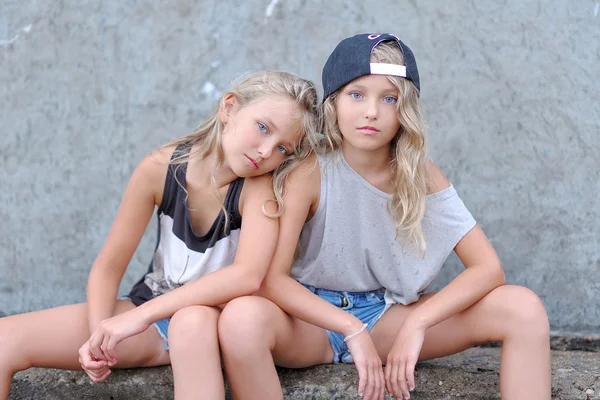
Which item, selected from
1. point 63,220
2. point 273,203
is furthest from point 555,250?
point 63,220

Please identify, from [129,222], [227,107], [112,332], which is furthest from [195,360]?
[227,107]

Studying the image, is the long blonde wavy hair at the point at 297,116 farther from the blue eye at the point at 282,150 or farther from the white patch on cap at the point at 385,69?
the white patch on cap at the point at 385,69

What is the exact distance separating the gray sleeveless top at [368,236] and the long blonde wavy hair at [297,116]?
0.09m

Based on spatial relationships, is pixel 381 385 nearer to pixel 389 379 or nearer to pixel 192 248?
pixel 389 379

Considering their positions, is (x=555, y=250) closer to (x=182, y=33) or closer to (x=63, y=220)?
(x=182, y=33)

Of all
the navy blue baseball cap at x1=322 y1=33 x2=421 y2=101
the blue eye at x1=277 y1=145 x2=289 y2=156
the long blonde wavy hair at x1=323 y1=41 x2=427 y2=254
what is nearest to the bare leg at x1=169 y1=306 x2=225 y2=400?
the blue eye at x1=277 y1=145 x2=289 y2=156

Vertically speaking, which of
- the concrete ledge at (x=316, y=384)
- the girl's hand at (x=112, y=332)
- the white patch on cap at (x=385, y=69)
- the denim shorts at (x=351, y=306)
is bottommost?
the concrete ledge at (x=316, y=384)

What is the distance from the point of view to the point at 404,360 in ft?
6.71

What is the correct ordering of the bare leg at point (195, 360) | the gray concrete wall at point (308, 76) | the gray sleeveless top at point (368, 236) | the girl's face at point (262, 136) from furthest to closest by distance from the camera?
the gray concrete wall at point (308, 76) → the gray sleeveless top at point (368, 236) → the girl's face at point (262, 136) → the bare leg at point (195, 360)

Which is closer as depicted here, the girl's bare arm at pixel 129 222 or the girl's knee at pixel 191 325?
the girl's knee at pixel 191 325

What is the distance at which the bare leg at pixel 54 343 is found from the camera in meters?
2.08

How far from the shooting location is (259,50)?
108 inches

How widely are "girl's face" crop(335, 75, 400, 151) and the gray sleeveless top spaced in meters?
0.15

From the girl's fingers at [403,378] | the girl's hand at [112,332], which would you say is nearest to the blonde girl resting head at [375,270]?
the girl's fingers at [403,378]
